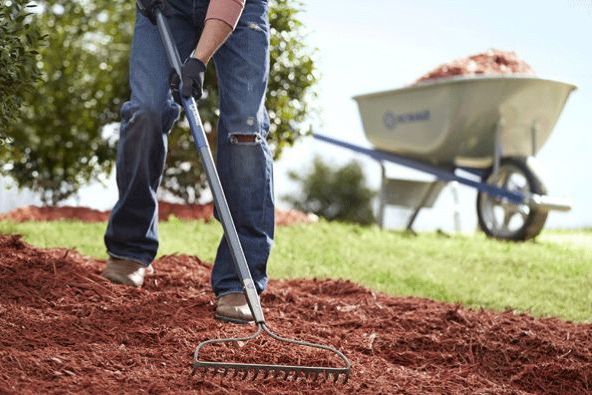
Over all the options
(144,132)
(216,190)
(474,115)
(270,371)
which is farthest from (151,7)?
(474,115)

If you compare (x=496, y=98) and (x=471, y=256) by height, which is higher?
(x=496, y=98)

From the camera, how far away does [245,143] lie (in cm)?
291

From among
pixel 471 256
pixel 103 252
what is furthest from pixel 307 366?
pixel 471 256

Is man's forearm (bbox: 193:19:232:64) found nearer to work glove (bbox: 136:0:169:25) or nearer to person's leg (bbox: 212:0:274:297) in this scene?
person's leg (bbox: 212:0:274:297)

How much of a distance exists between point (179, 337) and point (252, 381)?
42cm

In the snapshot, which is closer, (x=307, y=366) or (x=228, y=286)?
(x=307, y=366)

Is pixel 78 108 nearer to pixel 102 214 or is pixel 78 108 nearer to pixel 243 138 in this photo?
pixel 102 214

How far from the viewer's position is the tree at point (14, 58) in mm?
3086

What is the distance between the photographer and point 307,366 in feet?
7.60

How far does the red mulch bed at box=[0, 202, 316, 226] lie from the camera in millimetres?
6121

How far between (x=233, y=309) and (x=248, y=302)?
1.27ft

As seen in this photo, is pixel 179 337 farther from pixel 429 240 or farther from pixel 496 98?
pixel 496 98

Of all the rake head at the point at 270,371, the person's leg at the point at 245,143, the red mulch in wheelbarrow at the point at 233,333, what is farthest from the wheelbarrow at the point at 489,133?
the rake head at the point at 270,371

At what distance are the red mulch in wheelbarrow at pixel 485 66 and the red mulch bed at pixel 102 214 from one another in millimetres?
1609
